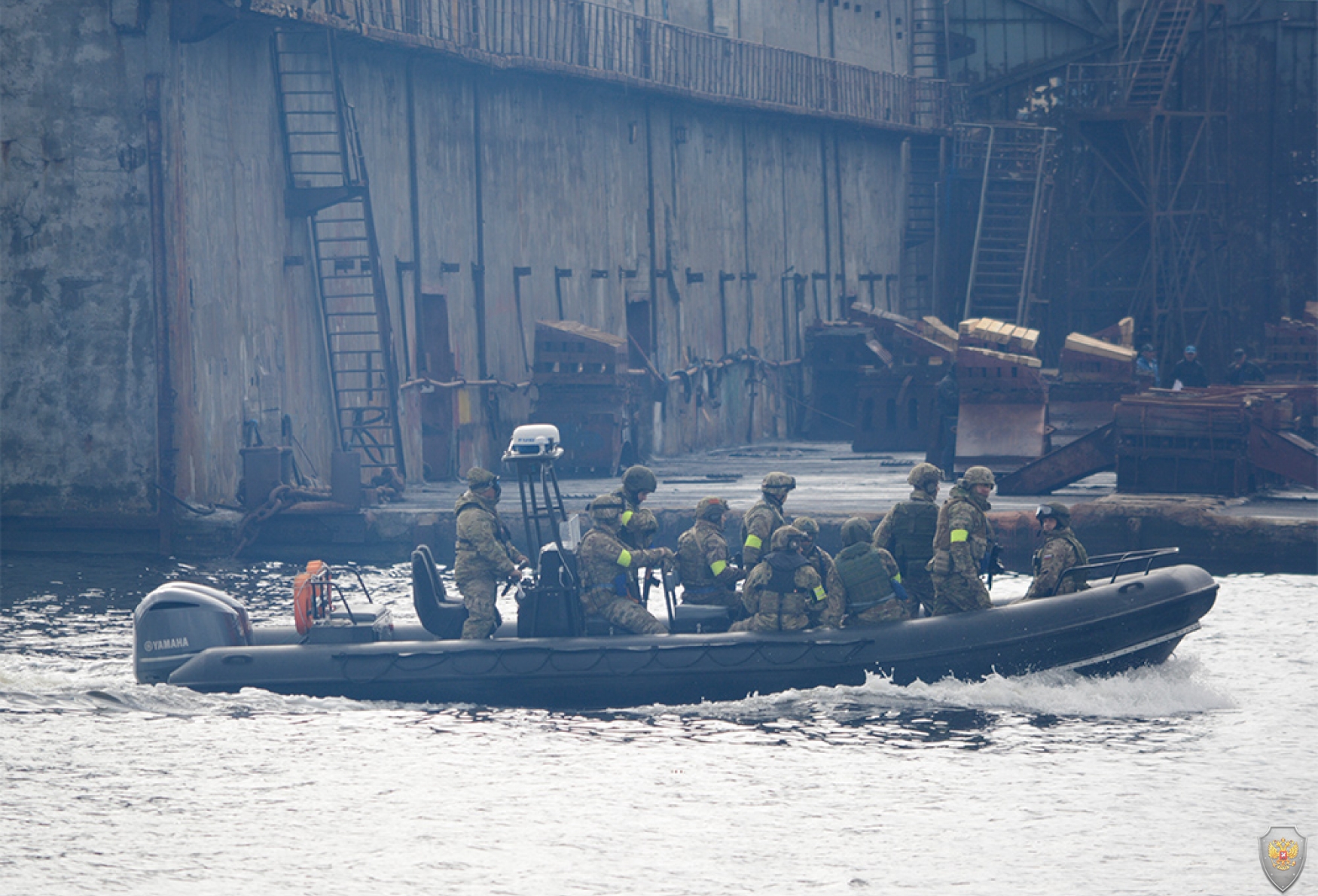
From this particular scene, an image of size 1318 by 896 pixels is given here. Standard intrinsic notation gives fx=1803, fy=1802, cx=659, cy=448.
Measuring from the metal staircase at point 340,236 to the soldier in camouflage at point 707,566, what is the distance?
944 cm

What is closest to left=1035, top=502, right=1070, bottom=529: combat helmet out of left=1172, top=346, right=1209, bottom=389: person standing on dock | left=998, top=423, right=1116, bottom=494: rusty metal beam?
left=998, top=423, right=1116, bottom=494: rusty metal beam

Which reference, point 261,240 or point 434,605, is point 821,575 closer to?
point 434,605

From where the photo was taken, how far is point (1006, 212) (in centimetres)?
3978

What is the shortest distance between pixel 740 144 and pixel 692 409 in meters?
5.39

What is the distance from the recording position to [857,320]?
3491 cm

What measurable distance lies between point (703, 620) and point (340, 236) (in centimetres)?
1110

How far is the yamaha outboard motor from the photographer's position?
13555 millimetres

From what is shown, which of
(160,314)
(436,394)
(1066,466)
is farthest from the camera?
(436,394)

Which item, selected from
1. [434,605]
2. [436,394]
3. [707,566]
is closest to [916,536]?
[707,566]

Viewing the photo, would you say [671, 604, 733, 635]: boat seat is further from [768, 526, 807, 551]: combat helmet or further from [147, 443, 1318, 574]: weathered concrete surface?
[147, 443, 1318, 574]: weathered concrete surface

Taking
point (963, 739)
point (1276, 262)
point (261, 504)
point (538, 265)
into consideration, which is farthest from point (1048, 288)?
point (963, 739)

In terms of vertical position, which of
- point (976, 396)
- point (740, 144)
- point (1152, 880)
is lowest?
point (1152, 880)

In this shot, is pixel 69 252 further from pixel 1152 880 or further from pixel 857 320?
pixel 857 320

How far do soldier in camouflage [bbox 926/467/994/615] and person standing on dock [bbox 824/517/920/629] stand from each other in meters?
0.33
